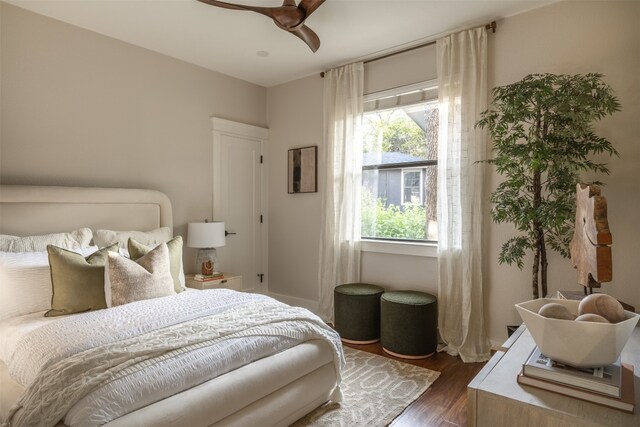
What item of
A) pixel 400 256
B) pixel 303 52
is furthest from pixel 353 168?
pixel 303 52

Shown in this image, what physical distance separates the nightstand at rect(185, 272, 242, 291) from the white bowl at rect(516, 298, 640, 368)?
3.17m

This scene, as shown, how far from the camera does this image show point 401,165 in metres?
3.74

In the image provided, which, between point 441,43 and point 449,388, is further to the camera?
point 441,43

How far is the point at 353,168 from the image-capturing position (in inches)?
153

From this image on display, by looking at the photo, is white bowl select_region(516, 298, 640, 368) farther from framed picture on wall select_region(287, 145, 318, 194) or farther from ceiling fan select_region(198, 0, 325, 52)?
framed picture on wall select_region(287, 145, 318, 194)

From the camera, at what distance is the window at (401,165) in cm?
355

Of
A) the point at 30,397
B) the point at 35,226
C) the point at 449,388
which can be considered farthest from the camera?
the point at 35,226

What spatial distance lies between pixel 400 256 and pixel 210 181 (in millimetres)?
2308

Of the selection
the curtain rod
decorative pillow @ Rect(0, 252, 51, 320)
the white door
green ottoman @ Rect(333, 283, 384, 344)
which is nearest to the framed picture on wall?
the white door

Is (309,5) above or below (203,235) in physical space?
above

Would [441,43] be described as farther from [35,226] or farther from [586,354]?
[35,226]

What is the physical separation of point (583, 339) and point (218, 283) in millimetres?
3295

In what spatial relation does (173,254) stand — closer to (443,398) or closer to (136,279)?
(136,279)

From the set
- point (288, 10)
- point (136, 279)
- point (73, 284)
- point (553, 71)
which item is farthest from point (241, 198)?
point (553, 71)
